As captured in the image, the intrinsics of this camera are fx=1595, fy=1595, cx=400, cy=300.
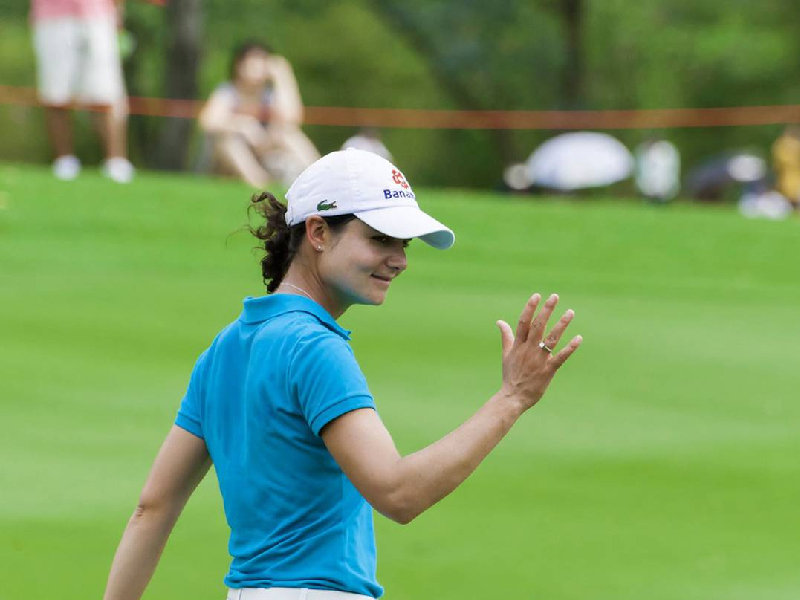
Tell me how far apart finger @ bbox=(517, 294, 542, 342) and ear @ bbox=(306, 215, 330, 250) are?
0.49 meters

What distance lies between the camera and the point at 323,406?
315cm

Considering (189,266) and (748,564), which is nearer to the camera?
(748,564)

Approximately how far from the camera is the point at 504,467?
7.48 metres

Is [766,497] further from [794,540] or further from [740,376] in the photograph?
[740,376]

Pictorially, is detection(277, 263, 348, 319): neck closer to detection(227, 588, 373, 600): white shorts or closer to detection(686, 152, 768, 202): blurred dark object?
detection(227, 588, 373, 600): white shorts

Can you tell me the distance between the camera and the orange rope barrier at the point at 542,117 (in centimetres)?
3981

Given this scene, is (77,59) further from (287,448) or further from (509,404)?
(509,404)

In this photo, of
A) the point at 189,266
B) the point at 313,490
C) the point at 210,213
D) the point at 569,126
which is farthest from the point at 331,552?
the point at 569,126

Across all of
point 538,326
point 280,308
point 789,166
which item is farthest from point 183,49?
point 538,326

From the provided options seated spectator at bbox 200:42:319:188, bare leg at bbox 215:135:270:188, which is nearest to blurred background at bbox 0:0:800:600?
bare leg at bbox 215:135:270:188

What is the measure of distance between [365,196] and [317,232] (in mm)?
146

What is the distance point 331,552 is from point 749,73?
47.6 m

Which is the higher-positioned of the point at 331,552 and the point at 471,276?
the point at 471,276

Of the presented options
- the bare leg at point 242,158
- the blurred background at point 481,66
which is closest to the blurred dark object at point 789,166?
the bare leg at point 242,158
